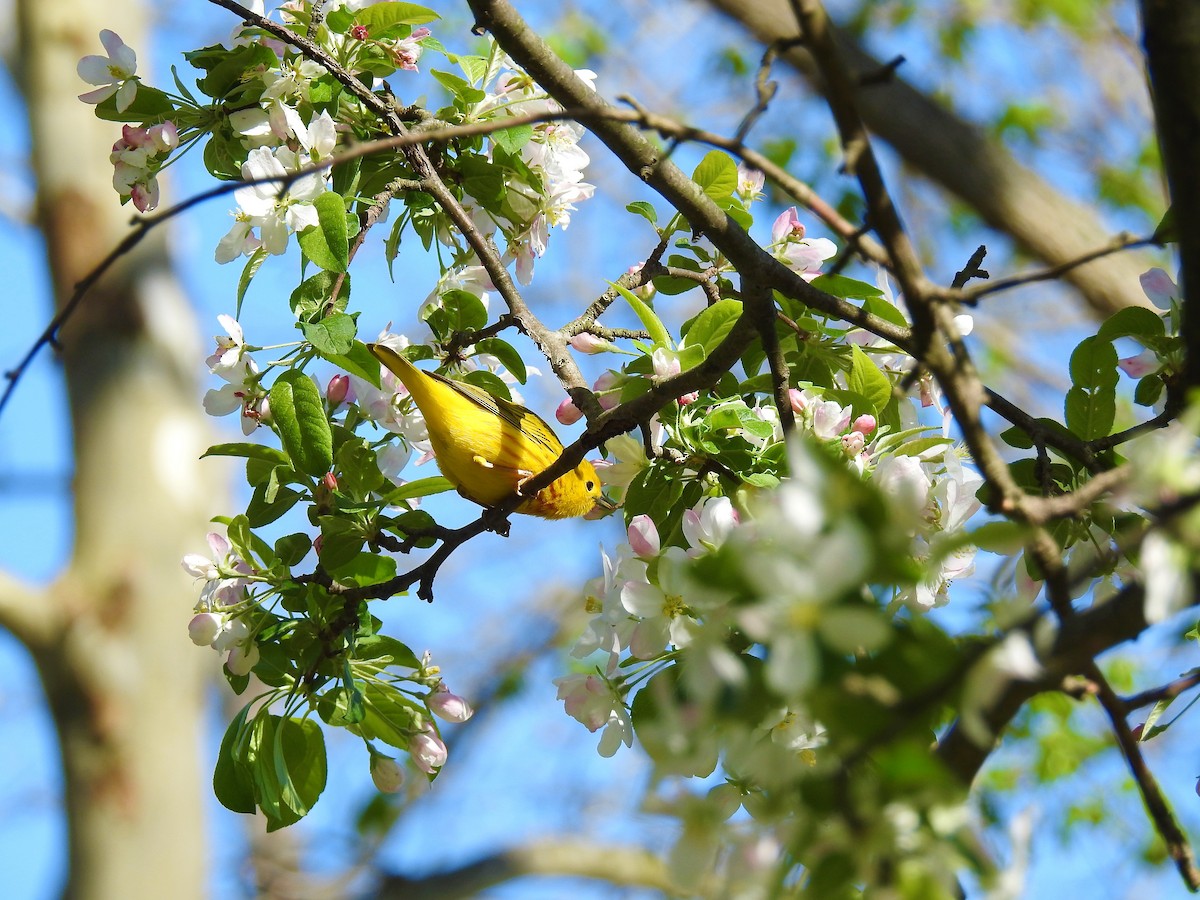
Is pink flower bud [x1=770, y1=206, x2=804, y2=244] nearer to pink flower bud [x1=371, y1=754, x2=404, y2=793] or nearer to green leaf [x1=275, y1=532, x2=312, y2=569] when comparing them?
green leaf [x1=275, y1=532, x2=312, y2=569]

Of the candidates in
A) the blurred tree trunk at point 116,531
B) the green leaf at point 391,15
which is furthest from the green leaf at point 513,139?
the blurred tree trunk at point 116,531

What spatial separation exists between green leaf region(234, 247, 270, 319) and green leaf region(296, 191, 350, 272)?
0.40 ft

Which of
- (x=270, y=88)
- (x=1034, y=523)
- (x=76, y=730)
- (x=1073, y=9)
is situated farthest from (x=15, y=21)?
(x=1034, y=523)

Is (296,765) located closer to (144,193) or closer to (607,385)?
(607,385)

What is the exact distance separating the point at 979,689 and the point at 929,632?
0.35 feet

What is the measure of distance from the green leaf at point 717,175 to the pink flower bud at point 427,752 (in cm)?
84

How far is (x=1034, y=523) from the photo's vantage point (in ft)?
2.55

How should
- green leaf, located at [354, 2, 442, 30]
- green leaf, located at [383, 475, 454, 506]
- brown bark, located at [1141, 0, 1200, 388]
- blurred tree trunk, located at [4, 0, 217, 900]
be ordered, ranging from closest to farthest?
brown bark, located at [1141, 0, 1200, 388]
green leaf, located at [383, 475, 454, 506]
green leaf, located at [354, 2, 442, 30]
blurred tree trunk, located at [4, 0, 217, 900]

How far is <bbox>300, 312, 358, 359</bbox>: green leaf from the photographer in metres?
1.33

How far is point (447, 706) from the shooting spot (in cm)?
149

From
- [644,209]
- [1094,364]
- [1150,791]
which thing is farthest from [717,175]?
[1150,791]

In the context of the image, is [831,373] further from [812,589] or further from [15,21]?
[15,21]

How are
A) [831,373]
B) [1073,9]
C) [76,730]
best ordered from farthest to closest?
[1073,9]
[76,730]
[831,373]

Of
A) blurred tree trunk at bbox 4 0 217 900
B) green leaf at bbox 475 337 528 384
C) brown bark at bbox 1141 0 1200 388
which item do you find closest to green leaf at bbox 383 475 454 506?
green leaf at bbox 475 337 528 384
